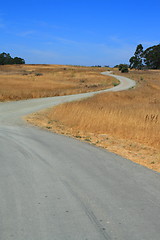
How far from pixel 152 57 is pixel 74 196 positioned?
126m

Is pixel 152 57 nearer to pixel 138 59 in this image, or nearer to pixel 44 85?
pixel 138 59

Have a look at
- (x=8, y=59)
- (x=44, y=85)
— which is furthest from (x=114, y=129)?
(x=8, y=59)

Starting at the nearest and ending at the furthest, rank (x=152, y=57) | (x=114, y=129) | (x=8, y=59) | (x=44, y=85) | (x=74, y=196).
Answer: (x=74, y=196) → (x=114, y=129) → (x=44, y=85) → (x=152, y=57) → (x=8, y=59)

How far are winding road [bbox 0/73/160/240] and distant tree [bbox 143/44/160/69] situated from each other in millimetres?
118602

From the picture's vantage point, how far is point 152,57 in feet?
406

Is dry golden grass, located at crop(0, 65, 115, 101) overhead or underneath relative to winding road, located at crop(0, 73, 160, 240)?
underneath

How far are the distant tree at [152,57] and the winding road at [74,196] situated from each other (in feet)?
389

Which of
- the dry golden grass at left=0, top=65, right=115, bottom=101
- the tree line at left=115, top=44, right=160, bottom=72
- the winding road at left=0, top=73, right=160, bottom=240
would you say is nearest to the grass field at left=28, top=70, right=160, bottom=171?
the winding road at left=0, top=73, right=160, bottom=240

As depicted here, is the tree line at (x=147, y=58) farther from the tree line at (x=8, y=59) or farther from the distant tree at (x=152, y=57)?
the tree line at (x=8, y=59)

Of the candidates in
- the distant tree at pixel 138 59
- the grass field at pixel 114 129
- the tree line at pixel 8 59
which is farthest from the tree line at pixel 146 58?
the grass field at pixel 114 129

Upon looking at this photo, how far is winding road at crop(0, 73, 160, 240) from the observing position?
3758mm

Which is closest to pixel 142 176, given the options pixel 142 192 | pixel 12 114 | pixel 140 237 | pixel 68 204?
pixel 142 192

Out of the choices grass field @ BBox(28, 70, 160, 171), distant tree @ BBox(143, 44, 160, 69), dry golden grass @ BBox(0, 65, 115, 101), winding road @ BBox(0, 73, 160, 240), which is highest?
distant tree @ BBox(143, 44, 160, 69)

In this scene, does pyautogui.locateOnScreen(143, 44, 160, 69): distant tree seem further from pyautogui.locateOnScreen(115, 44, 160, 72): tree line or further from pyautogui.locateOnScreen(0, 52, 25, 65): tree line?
pyautogui.locateOnScreen(0, 52, 25, 65): tree line
